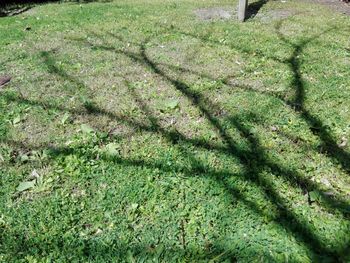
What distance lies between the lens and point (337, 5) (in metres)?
8.26

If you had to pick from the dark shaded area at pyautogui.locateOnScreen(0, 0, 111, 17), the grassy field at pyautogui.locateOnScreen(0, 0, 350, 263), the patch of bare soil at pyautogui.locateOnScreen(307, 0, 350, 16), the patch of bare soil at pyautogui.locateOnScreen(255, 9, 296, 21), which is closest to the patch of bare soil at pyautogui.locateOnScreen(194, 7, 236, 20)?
the patch of bare soil at pyautogui.locateOnScreen(255, 9, 296, 21)

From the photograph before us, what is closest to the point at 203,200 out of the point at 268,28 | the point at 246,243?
the point at 246,243

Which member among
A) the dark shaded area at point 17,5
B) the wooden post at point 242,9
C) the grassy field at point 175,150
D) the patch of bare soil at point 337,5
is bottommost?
the dark shaded area at point 17,5

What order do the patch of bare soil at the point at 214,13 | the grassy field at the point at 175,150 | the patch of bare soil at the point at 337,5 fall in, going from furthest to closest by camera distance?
the patch of bare soil at the point at 337,5
the patch of bare soil at the point at 214,13
the grassy field at the point at 175,150

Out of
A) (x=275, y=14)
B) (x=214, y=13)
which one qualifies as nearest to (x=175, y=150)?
(x=214, y=13)

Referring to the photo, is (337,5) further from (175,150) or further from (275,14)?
(175,150)

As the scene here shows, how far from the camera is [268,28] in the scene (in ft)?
21.4

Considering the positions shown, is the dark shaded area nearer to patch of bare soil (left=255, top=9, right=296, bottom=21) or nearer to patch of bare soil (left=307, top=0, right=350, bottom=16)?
patch of bare soil (left=255, top=9, right=296, bottom=21)

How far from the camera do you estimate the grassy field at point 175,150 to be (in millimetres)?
2455

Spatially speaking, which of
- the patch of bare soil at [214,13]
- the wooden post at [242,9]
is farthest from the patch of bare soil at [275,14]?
the patch of bare soil at [214,13]

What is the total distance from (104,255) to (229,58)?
3667 mm

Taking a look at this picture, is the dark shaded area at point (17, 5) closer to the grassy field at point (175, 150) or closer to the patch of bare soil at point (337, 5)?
the grassy field at point (175, 150)

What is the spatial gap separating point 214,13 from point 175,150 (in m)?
5.19

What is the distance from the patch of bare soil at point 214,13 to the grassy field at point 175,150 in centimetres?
154
